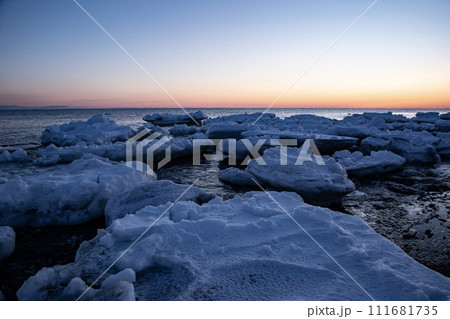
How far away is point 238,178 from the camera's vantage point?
810cm

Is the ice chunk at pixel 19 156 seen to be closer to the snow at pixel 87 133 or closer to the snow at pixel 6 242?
the snow at pixel 87 133

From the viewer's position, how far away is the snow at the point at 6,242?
12.7ft

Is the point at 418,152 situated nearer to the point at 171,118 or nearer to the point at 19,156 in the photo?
the point at 19,156

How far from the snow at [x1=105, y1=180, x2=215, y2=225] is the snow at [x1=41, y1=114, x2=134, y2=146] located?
34.9 feet

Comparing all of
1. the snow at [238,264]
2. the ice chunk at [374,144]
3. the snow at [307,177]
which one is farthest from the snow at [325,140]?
the snow at [238,264]

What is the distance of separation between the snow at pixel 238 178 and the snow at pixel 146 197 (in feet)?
8.65

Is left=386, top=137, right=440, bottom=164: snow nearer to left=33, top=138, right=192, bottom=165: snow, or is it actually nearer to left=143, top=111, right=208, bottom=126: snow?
left=33, top=138, right=192, bottom=165: snow

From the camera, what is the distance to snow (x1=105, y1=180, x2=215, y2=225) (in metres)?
4.74

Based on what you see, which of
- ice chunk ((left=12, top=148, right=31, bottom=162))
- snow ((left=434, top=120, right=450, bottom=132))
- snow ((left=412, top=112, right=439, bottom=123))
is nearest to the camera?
ice chunk ((left=12, top=148, right=31, bottom=162))

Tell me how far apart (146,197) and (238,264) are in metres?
2.75

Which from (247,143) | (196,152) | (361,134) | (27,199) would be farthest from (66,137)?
(361,134)

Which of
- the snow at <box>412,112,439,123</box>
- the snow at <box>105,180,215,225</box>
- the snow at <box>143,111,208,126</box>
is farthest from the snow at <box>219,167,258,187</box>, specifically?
the snow at <box>143,111,208,126</box>
